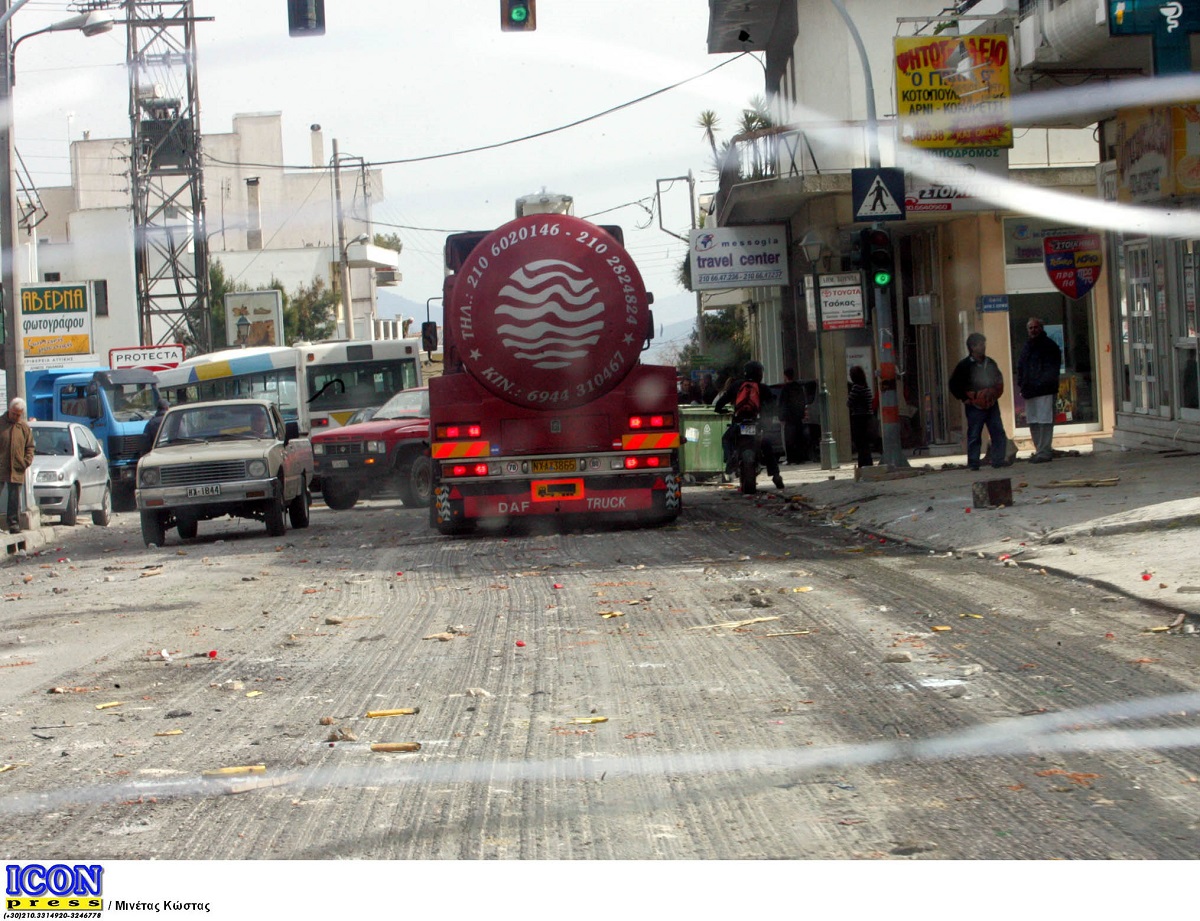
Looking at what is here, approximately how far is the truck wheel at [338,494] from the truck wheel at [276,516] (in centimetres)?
464

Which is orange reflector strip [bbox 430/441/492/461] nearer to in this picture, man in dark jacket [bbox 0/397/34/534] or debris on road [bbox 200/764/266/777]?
man in dark jacket [bbox 0/397/34/534]

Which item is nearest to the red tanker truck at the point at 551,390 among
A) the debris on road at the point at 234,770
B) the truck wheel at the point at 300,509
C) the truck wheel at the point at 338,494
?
the truck wheel at the point at 300,509

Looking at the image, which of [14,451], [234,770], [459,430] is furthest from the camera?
[14,451]

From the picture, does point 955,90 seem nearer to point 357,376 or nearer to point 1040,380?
point 1040,380

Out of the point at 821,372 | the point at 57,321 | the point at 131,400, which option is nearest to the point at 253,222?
the point at 57,321

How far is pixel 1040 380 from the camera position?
18.2 m

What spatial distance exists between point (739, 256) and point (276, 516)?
15.9 metres

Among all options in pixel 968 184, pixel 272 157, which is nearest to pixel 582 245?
pixel 968 184

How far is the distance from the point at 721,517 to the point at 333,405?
562 inches

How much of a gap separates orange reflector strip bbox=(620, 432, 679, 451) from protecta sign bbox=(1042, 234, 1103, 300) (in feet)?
25.8

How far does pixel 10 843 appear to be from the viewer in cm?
479

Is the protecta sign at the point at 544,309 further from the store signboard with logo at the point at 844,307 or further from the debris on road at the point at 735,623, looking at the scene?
the store signboard with logo at the point at 844,307

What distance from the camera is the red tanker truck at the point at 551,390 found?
15.0 metres

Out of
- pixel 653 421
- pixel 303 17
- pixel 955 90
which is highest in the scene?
pixel 303 17
